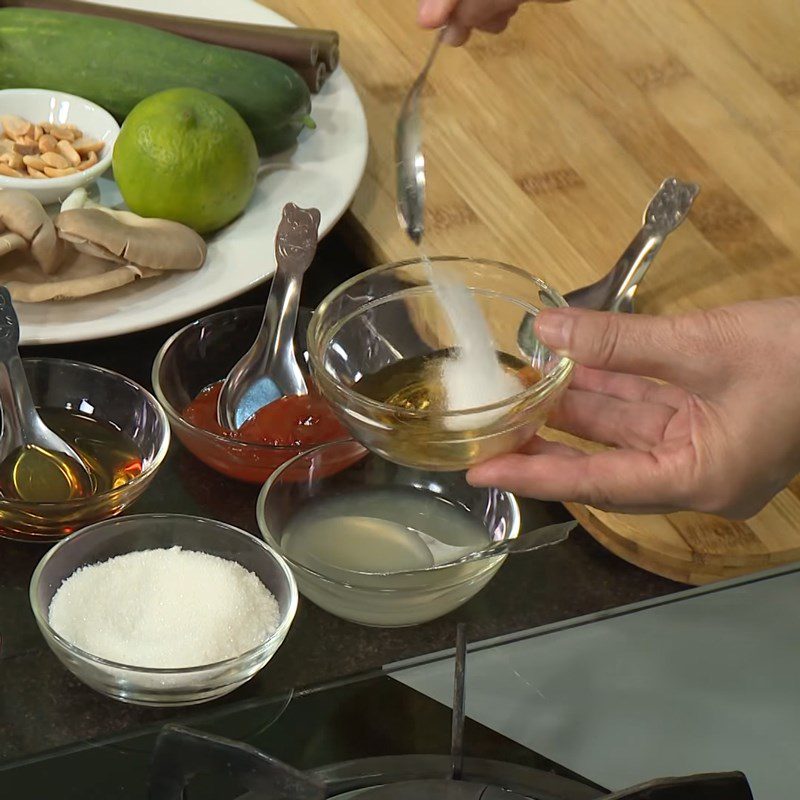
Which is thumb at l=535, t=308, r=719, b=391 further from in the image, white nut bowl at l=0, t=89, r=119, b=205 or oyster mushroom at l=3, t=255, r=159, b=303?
white nut bowl at l=0, t=89, r=119, b=205

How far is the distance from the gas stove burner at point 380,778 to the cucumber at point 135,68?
778 millimetres

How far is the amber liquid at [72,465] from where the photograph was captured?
3.31 feet

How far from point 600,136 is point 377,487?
0.61 metres

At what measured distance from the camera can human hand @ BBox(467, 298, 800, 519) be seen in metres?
0.90

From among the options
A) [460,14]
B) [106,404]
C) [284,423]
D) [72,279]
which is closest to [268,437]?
[284,423]

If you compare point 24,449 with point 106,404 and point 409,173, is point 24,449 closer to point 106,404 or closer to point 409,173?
point 106,404

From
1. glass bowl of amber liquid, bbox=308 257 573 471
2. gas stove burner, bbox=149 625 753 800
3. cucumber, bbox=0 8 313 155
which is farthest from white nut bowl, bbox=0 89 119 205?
gas stove burner, bbox=149 625 753 800

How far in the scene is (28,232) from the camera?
1.14 metres

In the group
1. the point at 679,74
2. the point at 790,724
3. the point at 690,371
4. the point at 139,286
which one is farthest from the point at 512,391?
the point at 679,74

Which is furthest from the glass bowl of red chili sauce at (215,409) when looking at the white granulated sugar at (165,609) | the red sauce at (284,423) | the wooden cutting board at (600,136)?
the wooden cutting board at (600,136)

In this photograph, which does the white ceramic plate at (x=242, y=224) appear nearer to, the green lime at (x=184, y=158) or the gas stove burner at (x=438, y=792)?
the green lime at (x=184, y=158)

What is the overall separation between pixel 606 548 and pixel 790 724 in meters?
0.29

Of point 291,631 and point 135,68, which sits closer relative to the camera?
point 291,631

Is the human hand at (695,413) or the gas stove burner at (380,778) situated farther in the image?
the human hand at (695,413)
